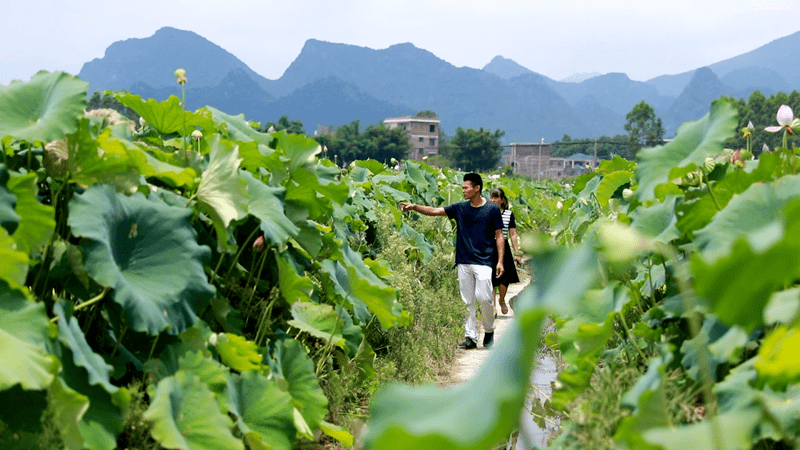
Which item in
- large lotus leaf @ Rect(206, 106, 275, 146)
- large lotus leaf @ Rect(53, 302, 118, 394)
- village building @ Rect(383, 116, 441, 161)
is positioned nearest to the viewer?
large lotus leaf @ Rect(53, 302, 118, 394)

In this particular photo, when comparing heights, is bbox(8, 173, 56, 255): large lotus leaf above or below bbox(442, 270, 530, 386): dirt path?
above

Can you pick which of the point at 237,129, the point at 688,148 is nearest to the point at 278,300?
the point at 237,129

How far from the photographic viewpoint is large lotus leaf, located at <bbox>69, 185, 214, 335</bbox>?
2348 millimetres

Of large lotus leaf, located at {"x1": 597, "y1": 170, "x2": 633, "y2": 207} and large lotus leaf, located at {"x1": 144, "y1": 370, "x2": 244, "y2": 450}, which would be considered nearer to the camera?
large lotus leaf, located at {"x1": 144, "y1": 370, "x2": 244, "y2": 450}

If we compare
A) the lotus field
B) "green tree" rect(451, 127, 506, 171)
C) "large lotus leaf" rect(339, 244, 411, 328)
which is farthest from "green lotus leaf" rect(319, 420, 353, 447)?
"green tree" rect(451, 127, 506, 171)

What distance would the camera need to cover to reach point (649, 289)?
3545mm

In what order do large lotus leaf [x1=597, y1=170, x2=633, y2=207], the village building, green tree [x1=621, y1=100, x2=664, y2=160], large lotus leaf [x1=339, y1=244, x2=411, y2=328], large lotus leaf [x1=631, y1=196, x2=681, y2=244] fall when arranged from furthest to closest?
the village building < green tree [x1=621, y1=100, x2=664, y2=160] < large lotus leaf [x1=597, y1=170, x2=633, y2=207] < large lotus leaf [x1=339, y1=244, x2=411, y2=328] < large lotus leaf [x1=631, y1=196, x2=681, y2=244]

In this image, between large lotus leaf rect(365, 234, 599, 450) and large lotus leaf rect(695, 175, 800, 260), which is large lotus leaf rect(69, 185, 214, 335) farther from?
large lotus leaf rect(695, 175, 800, 260)

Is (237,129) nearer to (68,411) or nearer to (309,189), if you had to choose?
(309,189)

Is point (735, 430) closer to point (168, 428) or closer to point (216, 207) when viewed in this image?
point (168, 428)

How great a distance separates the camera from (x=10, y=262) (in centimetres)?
200

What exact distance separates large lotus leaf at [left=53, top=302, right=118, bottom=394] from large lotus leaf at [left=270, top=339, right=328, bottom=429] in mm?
961

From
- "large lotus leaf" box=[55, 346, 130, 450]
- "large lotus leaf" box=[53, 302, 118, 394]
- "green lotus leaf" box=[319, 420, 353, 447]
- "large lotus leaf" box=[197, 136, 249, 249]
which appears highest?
"large lotus leaf" box=[197, 136, 249, 249]

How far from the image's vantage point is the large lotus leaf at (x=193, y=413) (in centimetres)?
229
